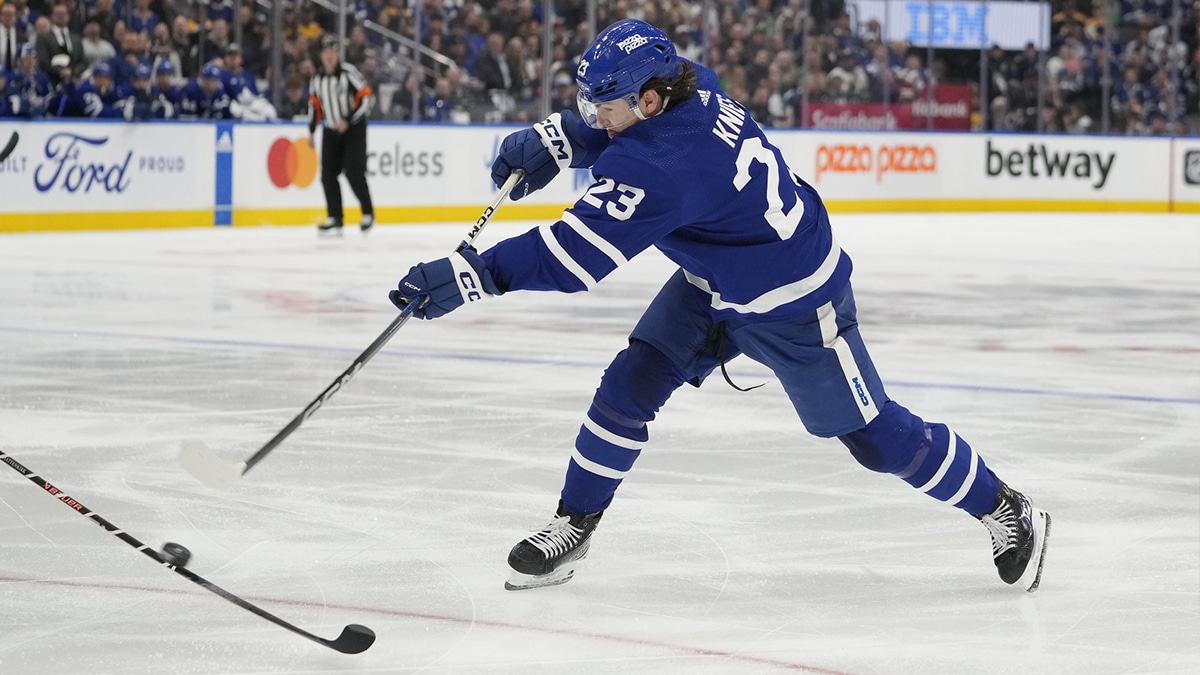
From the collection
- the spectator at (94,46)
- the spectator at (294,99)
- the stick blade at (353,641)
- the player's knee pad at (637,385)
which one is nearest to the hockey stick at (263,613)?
the stick blade at (353,641)

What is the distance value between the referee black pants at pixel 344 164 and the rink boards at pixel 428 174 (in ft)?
3.39

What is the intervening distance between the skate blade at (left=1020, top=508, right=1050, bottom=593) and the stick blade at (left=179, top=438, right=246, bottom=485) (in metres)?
1.44

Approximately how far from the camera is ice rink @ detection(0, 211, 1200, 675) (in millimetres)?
2732

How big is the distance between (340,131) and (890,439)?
386 inches

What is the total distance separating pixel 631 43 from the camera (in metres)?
2.84

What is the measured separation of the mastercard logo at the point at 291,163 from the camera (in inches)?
523

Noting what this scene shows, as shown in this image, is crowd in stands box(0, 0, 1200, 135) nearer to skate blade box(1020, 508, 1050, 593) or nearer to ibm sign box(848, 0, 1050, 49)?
ibm sign box(848, 0, 1050, 49)

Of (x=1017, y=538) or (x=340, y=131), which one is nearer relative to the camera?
(x=1017, y=538)

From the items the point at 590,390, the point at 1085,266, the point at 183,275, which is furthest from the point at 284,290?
the point at 1085,266

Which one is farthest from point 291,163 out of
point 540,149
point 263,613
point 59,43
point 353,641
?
point 353,641

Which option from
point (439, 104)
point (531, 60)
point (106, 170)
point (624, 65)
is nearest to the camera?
point (624, 65)

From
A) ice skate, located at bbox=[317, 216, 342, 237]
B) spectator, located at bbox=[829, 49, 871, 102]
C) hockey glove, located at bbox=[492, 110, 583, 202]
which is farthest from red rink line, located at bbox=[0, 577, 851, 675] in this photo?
spectator, located at bbox=[829, 49, 871, 102]

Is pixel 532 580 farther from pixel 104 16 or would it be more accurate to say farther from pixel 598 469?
pixel 104 16

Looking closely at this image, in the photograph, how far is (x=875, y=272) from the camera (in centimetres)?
1004
